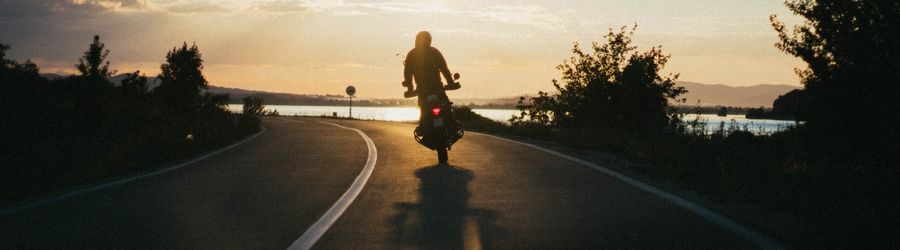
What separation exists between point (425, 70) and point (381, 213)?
5.50 meters

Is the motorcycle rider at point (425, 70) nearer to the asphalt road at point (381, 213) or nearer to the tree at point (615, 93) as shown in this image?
the asphalt road at point (381, 213)

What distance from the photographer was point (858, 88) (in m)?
7.40

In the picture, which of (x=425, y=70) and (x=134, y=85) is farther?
(x=134, y=85)

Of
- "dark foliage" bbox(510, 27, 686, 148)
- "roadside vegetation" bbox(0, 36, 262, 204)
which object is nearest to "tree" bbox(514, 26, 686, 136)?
"dark foliage" bbox(510, 27, 686, 148)

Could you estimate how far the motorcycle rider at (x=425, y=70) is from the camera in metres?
12.5

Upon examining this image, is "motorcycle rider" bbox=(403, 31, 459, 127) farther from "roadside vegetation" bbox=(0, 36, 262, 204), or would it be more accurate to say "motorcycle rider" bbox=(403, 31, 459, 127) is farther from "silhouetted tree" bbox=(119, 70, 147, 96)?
"silhouetted tree" bbox=(119, 70, 147, 96)

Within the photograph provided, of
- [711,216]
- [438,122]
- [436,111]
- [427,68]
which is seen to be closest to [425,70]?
[427,68]

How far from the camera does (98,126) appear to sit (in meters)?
23.2

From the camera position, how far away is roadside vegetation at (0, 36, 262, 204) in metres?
11.6

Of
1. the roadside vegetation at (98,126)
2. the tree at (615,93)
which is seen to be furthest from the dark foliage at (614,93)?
the roadside vegetation at (98,126)

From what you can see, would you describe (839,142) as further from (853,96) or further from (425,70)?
(425,70)

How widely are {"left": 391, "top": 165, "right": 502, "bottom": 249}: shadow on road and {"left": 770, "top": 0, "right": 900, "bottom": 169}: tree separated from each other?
3.67 metres

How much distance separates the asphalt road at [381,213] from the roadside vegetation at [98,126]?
5.42 ft

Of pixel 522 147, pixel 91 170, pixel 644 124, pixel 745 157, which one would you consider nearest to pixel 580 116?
pixel 644 124
